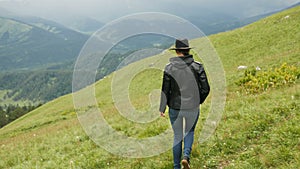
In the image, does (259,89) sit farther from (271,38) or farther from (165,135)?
(271,38)

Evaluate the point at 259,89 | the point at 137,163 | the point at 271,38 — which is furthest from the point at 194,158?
the point at 271,38

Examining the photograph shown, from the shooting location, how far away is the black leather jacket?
24.6 feet

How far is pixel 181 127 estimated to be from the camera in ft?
26.2

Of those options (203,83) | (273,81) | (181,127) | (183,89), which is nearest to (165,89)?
(183,89)

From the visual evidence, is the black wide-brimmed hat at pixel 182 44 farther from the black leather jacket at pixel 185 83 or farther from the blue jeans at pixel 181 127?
the blue jeans at pixel 181 127

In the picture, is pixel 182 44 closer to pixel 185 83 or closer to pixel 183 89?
pixel 185 83

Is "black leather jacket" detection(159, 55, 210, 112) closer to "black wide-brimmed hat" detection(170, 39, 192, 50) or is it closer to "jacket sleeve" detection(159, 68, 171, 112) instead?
"jacket sleeve" detection(159, 68, 171, 112)

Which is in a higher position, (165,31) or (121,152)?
(165,31)

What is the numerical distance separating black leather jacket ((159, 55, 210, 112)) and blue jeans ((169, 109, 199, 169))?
178 mm

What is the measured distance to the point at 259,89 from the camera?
15.9 meters

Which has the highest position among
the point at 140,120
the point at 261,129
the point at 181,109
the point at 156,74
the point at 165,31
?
the point at 165,31

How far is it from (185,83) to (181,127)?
1233 millimetres

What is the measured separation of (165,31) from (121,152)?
14.3 ft

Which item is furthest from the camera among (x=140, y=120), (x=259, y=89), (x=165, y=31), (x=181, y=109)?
(x=259, y=89)
